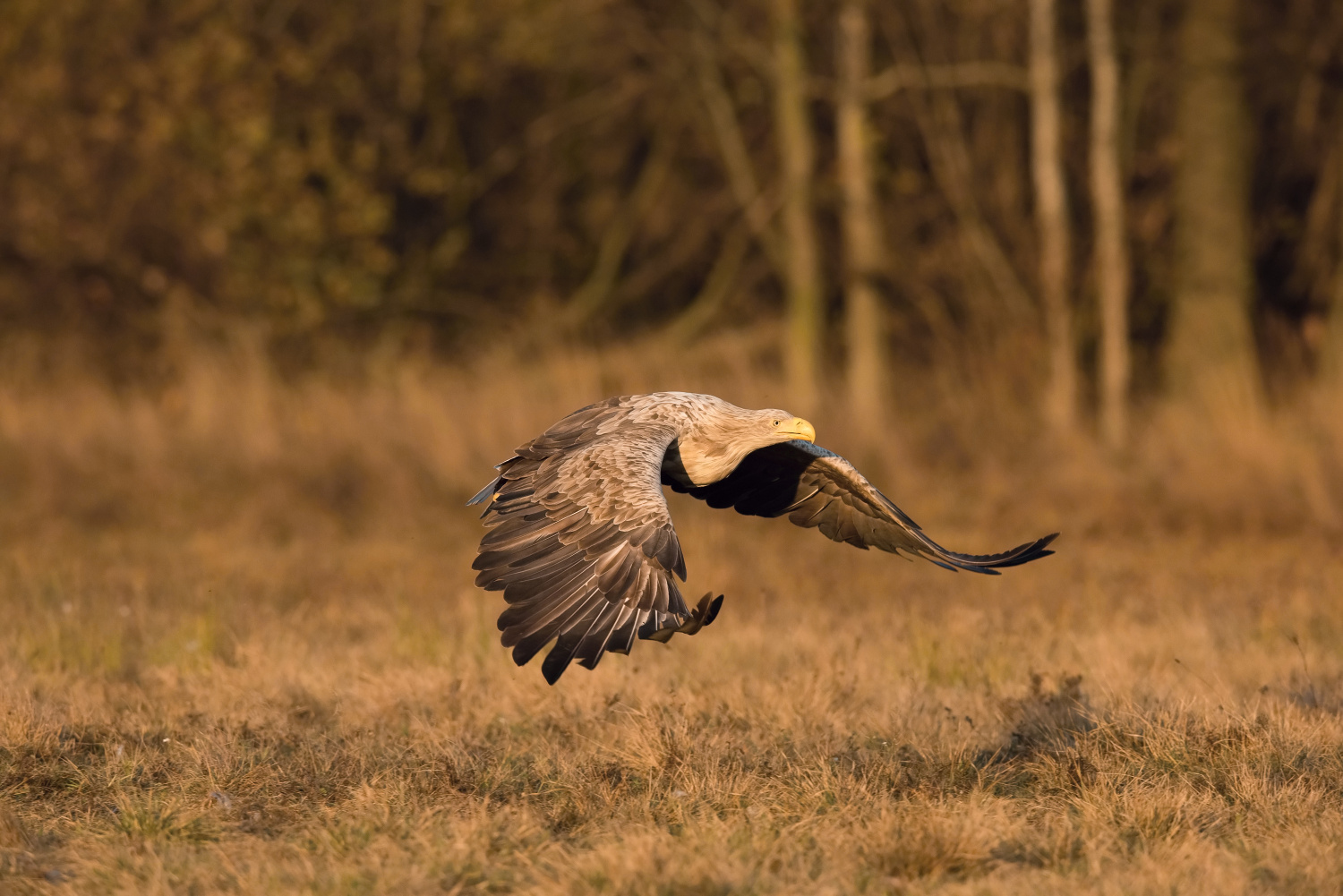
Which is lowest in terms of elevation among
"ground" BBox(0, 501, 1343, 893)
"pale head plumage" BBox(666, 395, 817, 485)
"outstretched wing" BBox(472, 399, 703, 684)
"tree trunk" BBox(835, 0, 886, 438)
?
"ground" BBox(0, 501, 1343, 893)

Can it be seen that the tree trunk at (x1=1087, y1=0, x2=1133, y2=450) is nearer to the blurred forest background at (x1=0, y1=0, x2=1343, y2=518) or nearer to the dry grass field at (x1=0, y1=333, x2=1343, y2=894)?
the blurred forest background at (x1=0, y1=0, x2=1343, y2=518)

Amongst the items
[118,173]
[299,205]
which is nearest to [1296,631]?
[299,205]

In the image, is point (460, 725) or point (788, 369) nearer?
point (460, 725)

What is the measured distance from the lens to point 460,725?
18.7 feet

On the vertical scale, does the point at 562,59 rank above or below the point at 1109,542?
above

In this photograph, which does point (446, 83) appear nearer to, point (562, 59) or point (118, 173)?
point (562, 59)

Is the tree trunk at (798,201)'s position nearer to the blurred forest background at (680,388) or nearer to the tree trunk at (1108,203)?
the blurred forest background at (680,388)

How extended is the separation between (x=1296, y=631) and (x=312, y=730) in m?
4.63

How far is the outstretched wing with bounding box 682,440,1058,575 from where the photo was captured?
19.5 ft

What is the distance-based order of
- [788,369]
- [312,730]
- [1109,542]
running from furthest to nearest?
[788,369] → [1109,542] → [312,730]

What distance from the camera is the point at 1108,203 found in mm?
13039

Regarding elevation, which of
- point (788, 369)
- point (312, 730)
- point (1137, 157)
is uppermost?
point (1137, 157)

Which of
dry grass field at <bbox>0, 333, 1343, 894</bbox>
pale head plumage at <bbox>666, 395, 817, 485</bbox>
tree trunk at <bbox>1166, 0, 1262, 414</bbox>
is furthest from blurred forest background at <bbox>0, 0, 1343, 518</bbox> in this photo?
pale head plumage at <bbox>666, 395, 817, 485</bbox>

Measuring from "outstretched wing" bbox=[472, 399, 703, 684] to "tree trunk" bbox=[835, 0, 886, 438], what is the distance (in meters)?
9.47
